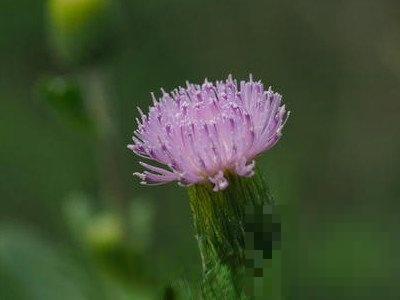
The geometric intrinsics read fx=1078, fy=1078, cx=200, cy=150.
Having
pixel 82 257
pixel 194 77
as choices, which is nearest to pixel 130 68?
pixel 194 77

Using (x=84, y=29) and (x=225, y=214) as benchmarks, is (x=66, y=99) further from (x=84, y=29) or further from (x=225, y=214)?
(x=225, y=214)

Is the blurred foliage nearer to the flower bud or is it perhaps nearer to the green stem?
the flower bud

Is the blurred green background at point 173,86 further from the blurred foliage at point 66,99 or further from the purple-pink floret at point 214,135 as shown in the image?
the purple-pink floret at point 214,135

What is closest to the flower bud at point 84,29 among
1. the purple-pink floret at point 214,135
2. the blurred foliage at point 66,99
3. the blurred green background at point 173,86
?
the blurred green background at point 173,86

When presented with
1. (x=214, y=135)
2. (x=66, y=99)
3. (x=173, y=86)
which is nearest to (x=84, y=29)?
(x=66, y=99)

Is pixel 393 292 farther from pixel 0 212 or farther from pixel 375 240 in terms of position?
pixel 0 212
